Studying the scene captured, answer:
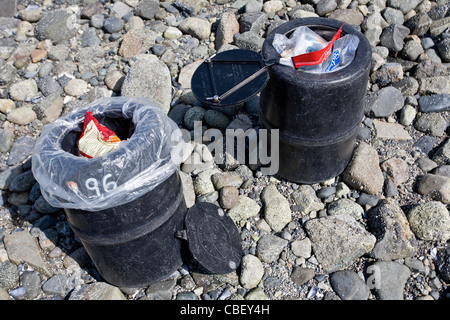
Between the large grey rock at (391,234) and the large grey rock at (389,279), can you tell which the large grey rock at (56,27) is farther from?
the large grey rock at (389,279)

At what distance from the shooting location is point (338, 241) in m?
2.58

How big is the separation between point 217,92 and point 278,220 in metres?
0.92

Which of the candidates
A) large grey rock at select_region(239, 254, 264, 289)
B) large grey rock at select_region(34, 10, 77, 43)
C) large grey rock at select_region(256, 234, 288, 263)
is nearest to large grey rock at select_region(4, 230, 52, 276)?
large grey rock at select_region(239, 254, 264, 289)

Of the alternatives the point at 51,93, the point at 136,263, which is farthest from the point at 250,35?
the point at 136,263

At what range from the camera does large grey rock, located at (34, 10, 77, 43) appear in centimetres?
417

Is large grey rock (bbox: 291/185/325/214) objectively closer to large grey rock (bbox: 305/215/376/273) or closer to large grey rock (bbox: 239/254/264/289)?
large grey rock (bbox: 305/215/376/273)

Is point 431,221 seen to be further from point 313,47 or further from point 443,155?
point 313,47

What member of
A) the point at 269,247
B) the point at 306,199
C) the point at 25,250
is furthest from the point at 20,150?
the point at 306,199

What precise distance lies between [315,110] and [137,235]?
3.98 feet

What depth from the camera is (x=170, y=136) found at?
7.35 feet

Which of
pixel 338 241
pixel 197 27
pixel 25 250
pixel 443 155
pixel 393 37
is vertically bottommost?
pixel 25 250

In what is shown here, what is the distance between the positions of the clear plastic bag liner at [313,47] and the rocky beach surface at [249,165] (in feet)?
2.47

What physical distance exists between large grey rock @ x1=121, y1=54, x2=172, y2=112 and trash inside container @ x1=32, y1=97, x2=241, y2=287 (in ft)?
3.11

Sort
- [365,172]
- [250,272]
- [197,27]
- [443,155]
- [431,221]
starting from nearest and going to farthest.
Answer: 1. [250,272]
2. [431,221]
3. [365,172]
4. [443,155]
5. [197,27]
